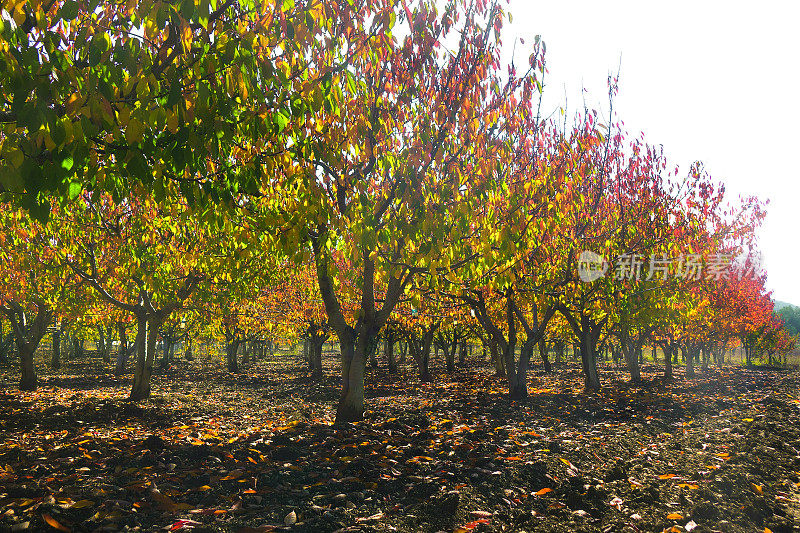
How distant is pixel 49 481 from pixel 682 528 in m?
6.88

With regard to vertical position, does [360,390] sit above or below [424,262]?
below

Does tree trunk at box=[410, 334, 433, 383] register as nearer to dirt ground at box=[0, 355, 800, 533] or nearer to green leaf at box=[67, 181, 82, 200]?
dirt ground at box=[0, 355, 800, 533]

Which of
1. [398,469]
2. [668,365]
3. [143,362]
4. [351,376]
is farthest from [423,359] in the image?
→ [398,469]

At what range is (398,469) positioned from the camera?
630 centimetres

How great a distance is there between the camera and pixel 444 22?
671 cm

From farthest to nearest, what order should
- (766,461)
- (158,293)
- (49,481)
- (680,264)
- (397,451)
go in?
(680,264)
(158,293)
(397,451)
(766,461)
(49,481)

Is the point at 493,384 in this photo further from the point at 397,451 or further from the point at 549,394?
the point at 397,451

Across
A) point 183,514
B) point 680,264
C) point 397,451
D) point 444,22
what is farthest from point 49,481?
point 680,264

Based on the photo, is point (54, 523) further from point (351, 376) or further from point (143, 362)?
point (143, 362)
